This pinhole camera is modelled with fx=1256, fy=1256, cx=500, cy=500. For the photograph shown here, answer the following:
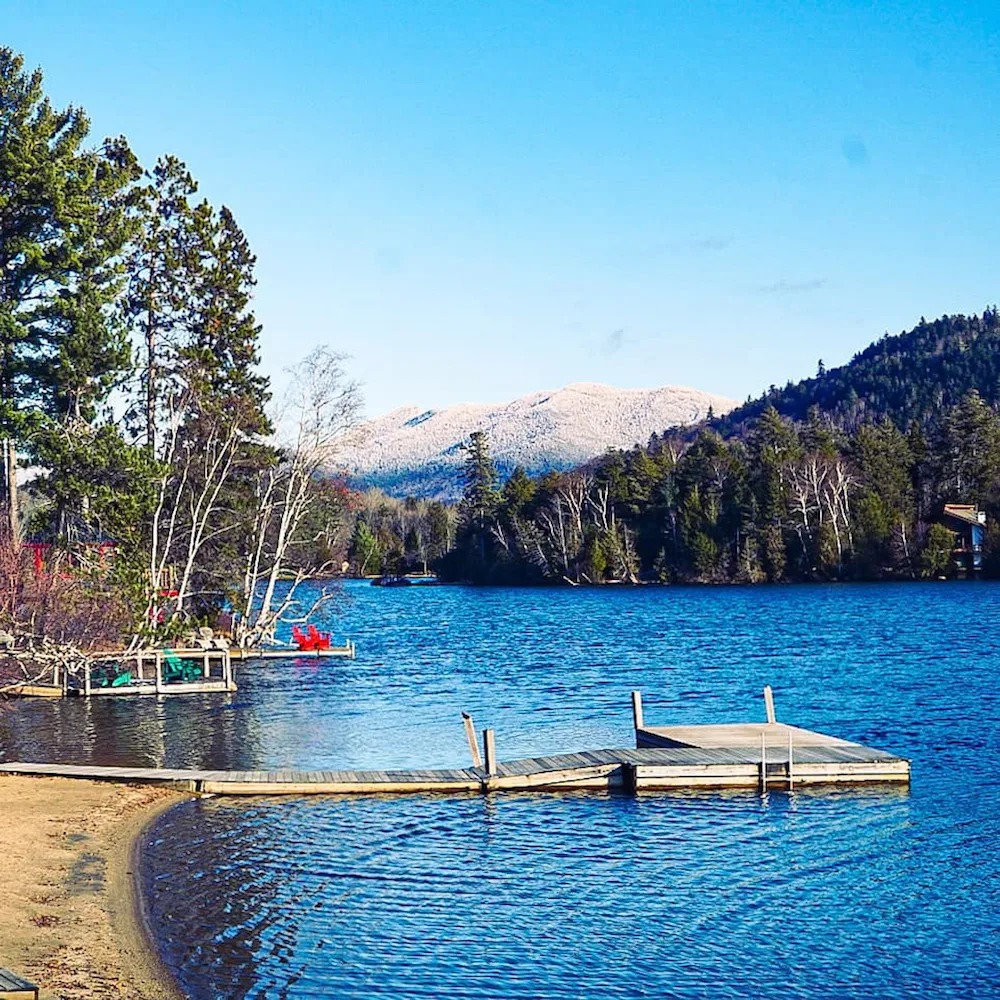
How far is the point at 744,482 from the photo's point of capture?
114812 mm

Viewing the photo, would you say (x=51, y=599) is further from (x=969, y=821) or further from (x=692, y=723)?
(x=969, y=821)

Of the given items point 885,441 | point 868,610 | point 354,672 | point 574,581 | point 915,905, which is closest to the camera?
point 915,905

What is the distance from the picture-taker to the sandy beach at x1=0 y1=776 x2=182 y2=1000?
12.5 m

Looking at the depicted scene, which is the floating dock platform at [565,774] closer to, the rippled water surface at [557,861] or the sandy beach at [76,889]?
the rippled water surface at [557,861]

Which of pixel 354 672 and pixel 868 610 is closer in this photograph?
pixel 354 672

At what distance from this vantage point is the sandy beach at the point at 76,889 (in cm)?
1254

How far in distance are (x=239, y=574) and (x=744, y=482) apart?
6948cm

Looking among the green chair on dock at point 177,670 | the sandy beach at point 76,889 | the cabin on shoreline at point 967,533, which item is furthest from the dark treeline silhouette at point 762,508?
the sandy beach at point 76,889

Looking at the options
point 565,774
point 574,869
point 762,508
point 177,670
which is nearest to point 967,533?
point 762,508

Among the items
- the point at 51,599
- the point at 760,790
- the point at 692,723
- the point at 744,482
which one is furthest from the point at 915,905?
the point at 744,482

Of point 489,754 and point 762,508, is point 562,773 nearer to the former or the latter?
point 489,754

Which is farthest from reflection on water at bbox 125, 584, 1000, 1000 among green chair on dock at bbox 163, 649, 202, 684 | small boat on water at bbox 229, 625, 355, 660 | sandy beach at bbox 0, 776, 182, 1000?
small boat on water at bbox 229, 625, 355, 660

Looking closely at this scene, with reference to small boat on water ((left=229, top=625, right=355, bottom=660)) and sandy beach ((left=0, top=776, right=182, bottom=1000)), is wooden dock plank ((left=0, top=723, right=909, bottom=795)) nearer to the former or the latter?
sandy beach ((left=0, top=776, right=182, bottom=1000))

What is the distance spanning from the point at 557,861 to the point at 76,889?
6.64 meters
